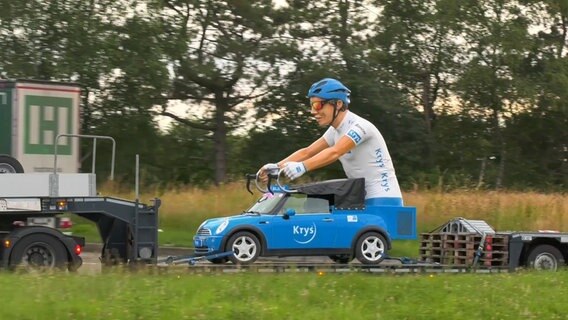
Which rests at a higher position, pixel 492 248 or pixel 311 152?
pixel 311 152

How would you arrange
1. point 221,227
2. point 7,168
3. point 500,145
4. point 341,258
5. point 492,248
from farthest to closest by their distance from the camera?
1. point 500,145
2. point 7,168
3. point 341,258
4. point 492,248
5. point 221,227

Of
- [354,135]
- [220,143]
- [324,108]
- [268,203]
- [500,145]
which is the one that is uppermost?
[500,145]

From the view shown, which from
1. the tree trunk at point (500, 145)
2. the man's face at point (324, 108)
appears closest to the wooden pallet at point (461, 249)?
the man's face at point (324, 108)

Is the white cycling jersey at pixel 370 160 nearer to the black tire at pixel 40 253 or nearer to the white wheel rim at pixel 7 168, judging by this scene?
the black tire at pixel 40 253

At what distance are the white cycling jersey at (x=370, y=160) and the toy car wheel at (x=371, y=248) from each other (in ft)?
2.02

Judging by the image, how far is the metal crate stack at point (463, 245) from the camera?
15.1m

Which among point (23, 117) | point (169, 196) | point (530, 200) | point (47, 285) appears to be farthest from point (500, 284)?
point (169, 196)

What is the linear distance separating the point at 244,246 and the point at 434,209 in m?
12.2

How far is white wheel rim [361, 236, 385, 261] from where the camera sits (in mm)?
14930

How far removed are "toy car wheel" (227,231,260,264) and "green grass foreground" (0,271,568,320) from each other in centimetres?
246

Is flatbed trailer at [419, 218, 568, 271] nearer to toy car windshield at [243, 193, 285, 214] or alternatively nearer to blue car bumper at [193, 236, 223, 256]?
toy car windshield at [243, 193, 285, 214]

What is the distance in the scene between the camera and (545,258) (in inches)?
611

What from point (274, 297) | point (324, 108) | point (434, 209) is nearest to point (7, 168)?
point (324, 108)

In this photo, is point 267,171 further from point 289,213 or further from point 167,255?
point 167,255
